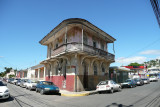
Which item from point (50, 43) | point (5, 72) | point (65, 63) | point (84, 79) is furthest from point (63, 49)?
point (5, 72)

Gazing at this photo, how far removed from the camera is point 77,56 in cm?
1438

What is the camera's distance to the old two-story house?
543 inches

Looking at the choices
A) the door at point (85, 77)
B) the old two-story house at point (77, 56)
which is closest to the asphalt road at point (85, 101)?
the old two-story house at point (77, 56)

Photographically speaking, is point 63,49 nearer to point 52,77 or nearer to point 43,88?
point 43,88

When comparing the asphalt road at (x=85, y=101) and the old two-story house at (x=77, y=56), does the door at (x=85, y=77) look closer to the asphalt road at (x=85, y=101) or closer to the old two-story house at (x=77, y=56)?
the old two-story house at (x=77, y=56)

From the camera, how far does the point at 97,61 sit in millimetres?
18047

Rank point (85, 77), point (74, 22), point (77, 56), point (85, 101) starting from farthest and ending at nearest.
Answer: point (85, 77), point (77, 56), point (74, 22), point (85, 101)

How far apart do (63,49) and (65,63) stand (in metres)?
2.88

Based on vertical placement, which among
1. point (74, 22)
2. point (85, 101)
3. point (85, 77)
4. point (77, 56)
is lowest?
point (85, 101)

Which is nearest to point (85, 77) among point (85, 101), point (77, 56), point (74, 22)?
point (77, 56)

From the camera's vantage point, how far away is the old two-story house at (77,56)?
13789 millimetres

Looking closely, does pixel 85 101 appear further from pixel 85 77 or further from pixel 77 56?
pixel 85 77

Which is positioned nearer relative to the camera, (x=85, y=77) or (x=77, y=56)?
(x=77, y=56)

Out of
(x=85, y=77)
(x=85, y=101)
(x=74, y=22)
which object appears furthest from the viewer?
(x=85, y=77)
